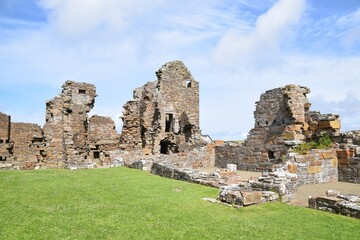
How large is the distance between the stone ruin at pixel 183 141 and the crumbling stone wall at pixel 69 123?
2.6 inches

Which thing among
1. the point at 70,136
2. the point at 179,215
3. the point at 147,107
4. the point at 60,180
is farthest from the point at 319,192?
the point at 147,107

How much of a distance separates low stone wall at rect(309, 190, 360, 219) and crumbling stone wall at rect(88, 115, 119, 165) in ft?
72.2

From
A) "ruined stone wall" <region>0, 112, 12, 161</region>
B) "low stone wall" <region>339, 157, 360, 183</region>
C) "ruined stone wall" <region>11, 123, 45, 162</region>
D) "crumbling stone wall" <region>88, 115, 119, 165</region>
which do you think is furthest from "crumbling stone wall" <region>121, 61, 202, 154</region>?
"low stone wall" <region>339, 157, 360, 183</region>

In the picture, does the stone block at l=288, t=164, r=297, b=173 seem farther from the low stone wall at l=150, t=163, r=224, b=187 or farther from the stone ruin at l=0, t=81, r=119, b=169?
the stone ruin at l=0, t=81, r=119, b=169

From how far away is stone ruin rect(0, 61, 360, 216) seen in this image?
12.1 meters

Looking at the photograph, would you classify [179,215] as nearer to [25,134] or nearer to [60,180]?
[60,180]

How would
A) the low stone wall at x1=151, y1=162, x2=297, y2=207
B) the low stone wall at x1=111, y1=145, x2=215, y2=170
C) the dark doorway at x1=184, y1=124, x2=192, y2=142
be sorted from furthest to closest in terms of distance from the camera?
1. the dark doorway at x1=184, y1=124, x2=192, y2=142
2. the low stone wall at x1=111, y1=145, x2=215, y2=170
3. the low stone wall at x1=151, y1=162, x2=297, y2=207

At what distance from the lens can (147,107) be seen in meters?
29.1

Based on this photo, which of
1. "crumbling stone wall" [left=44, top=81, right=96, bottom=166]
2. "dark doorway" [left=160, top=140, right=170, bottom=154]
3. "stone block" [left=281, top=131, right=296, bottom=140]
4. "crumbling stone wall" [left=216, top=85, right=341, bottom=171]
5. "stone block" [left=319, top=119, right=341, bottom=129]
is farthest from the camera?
"dark doorway" [left=160, top=140, right=170, bottom=154]

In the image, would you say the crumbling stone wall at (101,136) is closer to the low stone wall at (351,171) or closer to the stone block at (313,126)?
the stone block at (313,126)

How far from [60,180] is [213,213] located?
Result: 766 centimetres

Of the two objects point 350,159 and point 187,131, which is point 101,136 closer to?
point 187,131

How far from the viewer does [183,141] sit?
1113 inches

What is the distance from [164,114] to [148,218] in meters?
23.0
